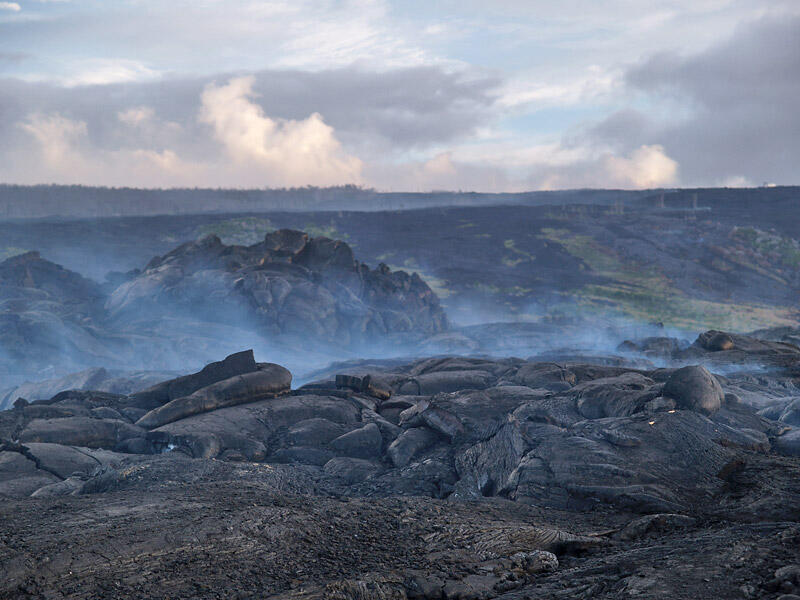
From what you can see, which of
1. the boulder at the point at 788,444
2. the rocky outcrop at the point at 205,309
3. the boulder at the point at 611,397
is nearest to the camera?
the boulder at the point at 788,444

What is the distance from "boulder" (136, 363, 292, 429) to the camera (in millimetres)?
19719

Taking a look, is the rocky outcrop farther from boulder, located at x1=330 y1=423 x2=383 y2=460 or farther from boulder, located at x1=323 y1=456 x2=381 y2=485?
boulder, located at x1=323 y1=456 x2=381 y2=485

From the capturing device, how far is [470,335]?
56.7m

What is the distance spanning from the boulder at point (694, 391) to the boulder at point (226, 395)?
11.9 metres

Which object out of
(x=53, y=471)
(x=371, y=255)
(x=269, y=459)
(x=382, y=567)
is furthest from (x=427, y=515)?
(x=371, y=255)

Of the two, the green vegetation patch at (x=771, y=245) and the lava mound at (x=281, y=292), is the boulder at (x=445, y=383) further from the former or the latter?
the green vegetation patch at (x=771, y=245)

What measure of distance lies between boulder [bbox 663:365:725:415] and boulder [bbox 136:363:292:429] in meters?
11.9

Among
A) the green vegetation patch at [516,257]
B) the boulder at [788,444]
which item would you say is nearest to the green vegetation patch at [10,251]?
the green vegetation patch at [516,257]

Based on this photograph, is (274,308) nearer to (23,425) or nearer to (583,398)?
(23,425)

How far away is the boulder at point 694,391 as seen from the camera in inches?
662

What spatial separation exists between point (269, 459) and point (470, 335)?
40201 millimetres

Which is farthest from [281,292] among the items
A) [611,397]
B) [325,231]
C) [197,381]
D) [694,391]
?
[325,231]

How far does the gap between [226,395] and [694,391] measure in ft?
44.2

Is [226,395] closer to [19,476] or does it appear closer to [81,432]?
[81,432]
